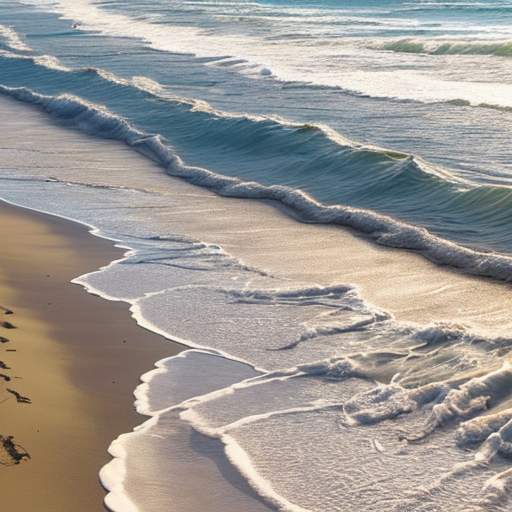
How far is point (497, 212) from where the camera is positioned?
9.31 metres

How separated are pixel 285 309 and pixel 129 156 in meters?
7.63

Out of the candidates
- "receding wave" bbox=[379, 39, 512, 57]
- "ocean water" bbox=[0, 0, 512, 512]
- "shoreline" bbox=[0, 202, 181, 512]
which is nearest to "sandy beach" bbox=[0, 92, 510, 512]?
"shoreline" bbox=[0, 202, 181, 512]

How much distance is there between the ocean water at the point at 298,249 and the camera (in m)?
4.52

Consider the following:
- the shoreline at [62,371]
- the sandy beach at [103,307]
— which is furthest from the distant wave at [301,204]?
the shoreline at [62,371]

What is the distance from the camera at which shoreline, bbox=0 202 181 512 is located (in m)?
4.21

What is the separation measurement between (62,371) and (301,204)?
17.9 feet

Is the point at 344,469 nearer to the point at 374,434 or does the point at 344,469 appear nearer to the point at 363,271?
the point at 374,434

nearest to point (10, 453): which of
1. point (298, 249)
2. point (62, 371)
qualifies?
point (62, 371)

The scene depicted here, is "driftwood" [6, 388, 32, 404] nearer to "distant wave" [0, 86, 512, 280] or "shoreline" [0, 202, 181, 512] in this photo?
"shoreline" [0, 202, 181, 512]

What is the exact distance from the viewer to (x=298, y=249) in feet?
28.2

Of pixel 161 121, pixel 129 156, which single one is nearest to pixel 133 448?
pixel 129 156

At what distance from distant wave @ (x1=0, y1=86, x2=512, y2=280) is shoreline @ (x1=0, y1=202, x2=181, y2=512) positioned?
2.80 metres

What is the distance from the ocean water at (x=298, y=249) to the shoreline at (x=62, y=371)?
151 mm

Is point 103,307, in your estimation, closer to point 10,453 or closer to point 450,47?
point 10,453
